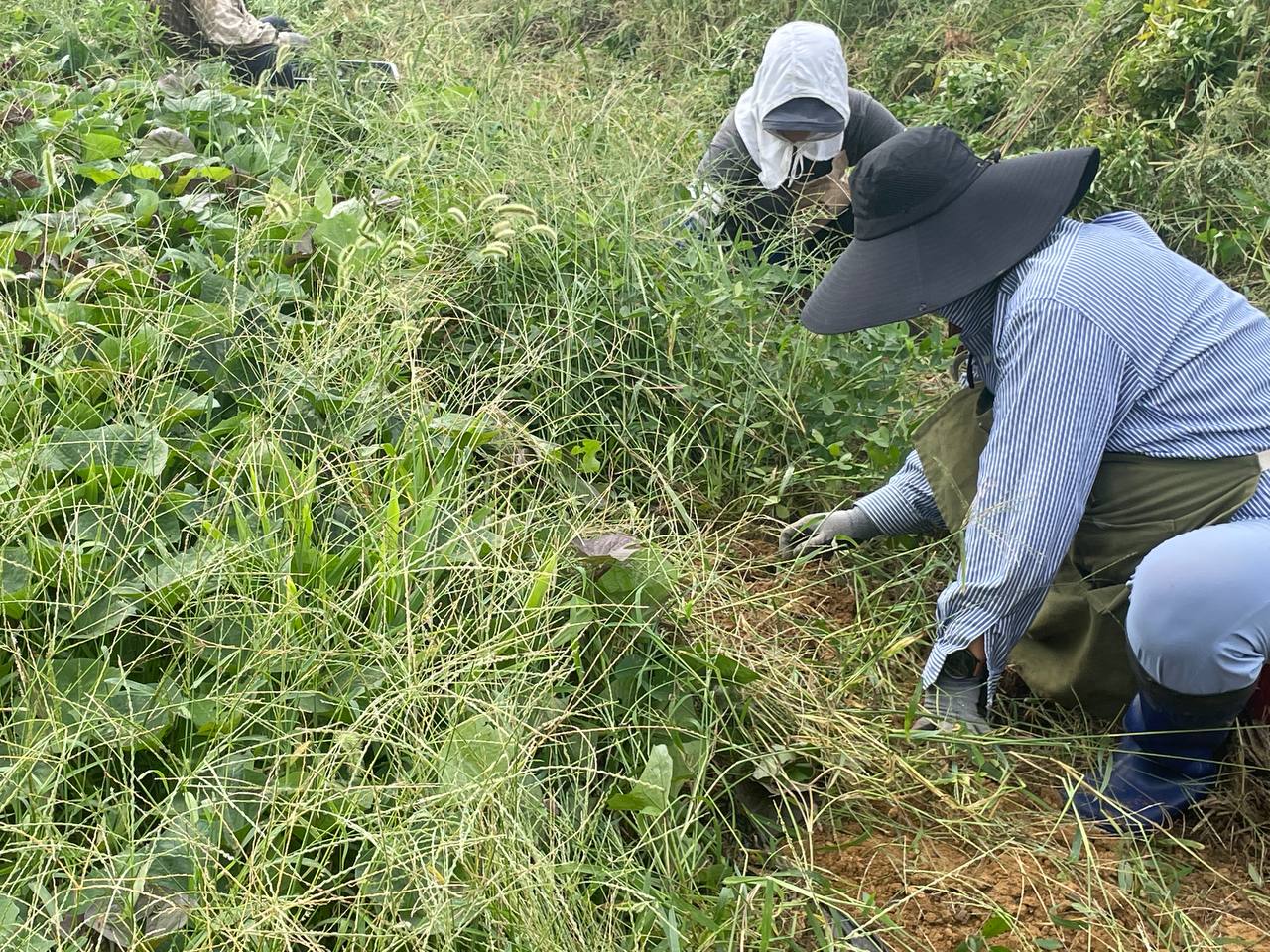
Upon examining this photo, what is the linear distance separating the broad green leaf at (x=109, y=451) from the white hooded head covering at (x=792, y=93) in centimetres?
234

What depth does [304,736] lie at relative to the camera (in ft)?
5.80

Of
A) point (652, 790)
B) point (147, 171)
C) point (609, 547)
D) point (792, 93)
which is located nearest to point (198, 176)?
point (147, 171)

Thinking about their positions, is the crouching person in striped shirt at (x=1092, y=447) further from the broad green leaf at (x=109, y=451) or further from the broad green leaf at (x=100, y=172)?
the broad green leaf at (x=100, y=172)

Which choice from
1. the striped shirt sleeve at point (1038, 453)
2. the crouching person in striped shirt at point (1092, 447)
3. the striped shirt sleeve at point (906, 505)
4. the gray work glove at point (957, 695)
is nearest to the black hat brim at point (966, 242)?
the crouching person in striped shirt at point (1092, 447)

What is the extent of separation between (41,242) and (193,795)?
159cm

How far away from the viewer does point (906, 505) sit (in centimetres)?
258

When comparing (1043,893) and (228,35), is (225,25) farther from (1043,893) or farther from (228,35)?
(1043,893)

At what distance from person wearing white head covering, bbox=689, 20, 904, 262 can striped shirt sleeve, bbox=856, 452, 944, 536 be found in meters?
1.30

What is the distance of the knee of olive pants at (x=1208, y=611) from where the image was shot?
1.96 metres

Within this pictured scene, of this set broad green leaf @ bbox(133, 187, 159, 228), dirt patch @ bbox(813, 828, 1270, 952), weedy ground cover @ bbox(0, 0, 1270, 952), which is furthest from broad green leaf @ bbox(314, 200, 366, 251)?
dirt patch @ bbox(813, 828, 1270, 952)

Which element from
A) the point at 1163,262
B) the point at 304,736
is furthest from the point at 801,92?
the point at 304,736

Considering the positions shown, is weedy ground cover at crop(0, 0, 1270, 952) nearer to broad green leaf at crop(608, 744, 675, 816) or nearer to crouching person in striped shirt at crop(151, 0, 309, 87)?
broad green leaf at crop(608, 744, 675, 816)

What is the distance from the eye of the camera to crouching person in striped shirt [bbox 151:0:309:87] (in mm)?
4676

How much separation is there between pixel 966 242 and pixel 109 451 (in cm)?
158
